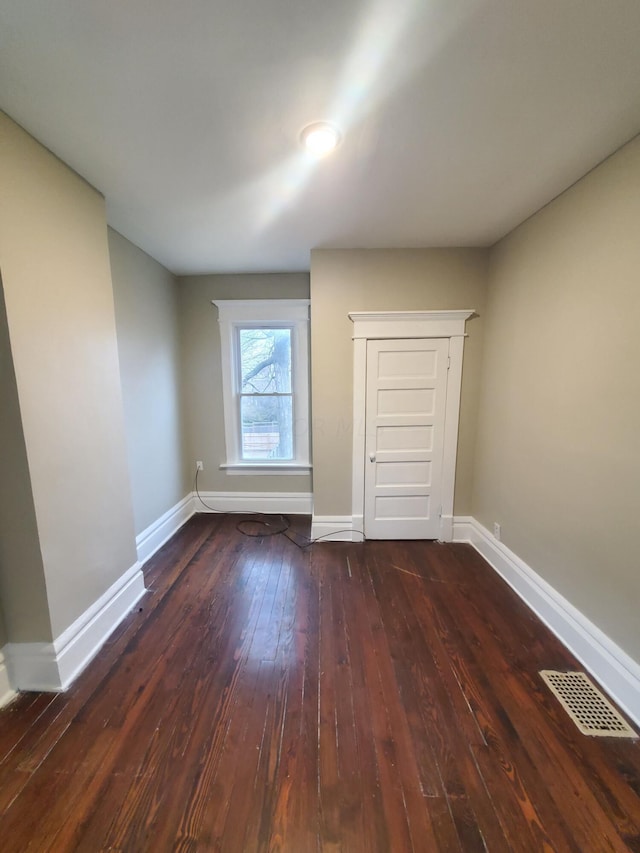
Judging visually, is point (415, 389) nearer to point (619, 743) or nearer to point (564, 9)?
point (564, 9)

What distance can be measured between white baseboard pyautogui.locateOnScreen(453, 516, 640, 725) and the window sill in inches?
73.7

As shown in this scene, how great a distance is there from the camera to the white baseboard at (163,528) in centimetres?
249

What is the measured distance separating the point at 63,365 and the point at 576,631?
9.56ft

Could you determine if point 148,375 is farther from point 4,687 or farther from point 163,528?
point 4,687

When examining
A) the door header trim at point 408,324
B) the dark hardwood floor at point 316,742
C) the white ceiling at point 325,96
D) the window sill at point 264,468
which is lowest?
the dark hardwood floor at point 316,742

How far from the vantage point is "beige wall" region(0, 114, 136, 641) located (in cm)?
129

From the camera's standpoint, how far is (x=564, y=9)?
0.89 metres

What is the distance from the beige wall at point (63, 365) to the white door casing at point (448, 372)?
172 centimetres

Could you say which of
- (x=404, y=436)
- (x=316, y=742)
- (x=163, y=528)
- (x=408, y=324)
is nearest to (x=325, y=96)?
(x=408, y=324)

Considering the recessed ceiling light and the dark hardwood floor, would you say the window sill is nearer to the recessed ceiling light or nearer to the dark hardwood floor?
the dark hardwood floor

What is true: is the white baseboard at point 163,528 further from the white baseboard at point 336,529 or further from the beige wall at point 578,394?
the beige wall at point 578,394

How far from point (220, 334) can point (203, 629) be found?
2.54 meters

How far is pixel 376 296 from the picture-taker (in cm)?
252

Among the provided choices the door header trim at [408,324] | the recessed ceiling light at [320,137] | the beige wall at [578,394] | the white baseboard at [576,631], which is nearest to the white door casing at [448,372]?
the door header trim at [408,324]
